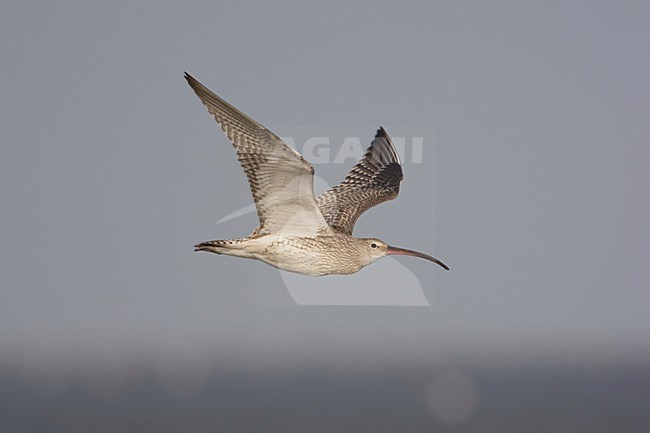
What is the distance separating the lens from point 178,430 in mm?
137625

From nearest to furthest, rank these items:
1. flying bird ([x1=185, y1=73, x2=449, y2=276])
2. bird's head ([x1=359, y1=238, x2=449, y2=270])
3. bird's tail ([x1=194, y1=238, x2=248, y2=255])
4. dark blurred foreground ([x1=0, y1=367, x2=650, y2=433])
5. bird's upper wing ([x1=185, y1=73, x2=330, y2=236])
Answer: bird's upper wing ([x1=185, y1=73, x2=330, y2=236]) < flying bird ([x1=185, y1=73, x2=449, y2=276]) < bird's tail ([x1=194, y1=238, x2=248, y2=255]) < bird's head ([x1=359, y1=238, x2=449, y2=270]) < dark blurred foreground ([x1=0, y1=367, x2=650, y2=433])

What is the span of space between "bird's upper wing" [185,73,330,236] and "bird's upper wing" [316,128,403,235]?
235 cm

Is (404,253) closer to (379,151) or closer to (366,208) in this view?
(366,208)

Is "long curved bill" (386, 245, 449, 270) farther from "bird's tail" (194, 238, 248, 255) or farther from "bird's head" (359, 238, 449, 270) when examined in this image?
"bird's tail" (194, 238, 248, 255)

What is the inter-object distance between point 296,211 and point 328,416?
140m

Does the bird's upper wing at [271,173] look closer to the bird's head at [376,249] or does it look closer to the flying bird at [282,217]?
the flying bird at [282,217]

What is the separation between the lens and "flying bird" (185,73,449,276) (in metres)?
19.3

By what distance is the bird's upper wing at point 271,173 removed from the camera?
19.1 meters

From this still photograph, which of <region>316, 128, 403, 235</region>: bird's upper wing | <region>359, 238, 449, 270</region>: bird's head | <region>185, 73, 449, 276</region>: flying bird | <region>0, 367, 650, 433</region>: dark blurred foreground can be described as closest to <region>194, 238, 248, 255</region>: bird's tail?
<region>185, 73, 449, 276</region>: flying bird

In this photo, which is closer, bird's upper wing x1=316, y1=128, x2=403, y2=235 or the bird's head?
the bird's head

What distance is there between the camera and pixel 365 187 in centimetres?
2564

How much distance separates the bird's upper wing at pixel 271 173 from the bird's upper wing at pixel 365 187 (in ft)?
7.70

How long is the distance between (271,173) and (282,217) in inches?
31.5

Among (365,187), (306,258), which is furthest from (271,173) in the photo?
(365,187)
